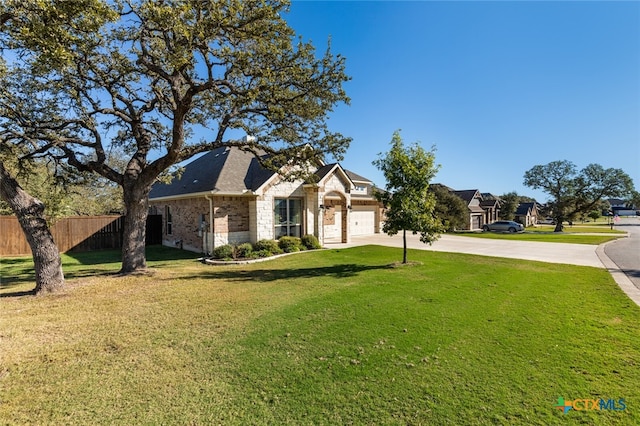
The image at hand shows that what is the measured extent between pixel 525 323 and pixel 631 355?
1538 millimetres

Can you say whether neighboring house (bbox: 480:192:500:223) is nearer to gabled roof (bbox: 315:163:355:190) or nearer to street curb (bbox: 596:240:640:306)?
street curb (bbox: 596:240:640:306)

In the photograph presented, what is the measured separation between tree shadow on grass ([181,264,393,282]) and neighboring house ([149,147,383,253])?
417cm

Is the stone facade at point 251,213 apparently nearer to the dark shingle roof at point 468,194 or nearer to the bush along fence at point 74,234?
the bush along fence at point 74,234

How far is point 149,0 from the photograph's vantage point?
7492 mm

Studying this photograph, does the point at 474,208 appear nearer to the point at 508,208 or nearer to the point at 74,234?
the point at 508,208

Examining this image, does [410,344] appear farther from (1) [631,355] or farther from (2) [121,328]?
(2) [121,328]

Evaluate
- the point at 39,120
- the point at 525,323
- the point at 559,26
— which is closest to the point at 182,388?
the point at 525,323

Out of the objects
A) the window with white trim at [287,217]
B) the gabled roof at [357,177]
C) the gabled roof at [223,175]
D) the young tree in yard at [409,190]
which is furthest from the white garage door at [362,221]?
the young tree in yard at [409,190]

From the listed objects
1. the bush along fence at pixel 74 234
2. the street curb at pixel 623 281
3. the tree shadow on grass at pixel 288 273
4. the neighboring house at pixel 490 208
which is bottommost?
the street curb at pixel 623 281

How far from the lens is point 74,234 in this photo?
704 inches

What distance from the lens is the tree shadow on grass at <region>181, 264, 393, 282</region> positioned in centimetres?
1061

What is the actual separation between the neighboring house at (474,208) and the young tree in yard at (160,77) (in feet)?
109

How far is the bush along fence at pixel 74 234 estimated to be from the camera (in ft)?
53.4

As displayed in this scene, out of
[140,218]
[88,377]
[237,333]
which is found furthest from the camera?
[140,218]
